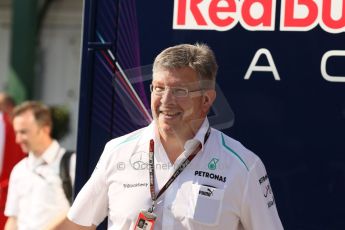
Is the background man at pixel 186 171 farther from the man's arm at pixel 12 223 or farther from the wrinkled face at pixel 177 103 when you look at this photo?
the man's arm at pixel 12 223

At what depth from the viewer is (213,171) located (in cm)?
290

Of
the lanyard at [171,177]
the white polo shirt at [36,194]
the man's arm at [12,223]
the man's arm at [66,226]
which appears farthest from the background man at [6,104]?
the lanyard at [171,177]

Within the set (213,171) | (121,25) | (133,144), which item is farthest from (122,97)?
(213,171)

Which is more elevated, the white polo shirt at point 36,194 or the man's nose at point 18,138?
the man's nose at point 18,138

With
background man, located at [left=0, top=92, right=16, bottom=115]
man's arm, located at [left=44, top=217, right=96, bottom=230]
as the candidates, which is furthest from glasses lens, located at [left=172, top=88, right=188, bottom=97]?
background man, located at [left=0, top=92, right=16, bottom=115]

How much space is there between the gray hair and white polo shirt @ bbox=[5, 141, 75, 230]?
2.51m

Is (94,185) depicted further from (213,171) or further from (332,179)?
(332,179)

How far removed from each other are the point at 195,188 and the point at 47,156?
2723mm

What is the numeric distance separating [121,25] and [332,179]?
1230 millimetres

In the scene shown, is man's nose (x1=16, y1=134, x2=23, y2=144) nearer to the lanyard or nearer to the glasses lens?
the lanyard

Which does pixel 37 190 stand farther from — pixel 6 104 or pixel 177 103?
pixel 177 103

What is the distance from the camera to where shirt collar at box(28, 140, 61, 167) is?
211 inches

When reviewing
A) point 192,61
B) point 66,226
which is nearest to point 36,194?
point 66,226

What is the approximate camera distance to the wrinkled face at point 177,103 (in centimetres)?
288
